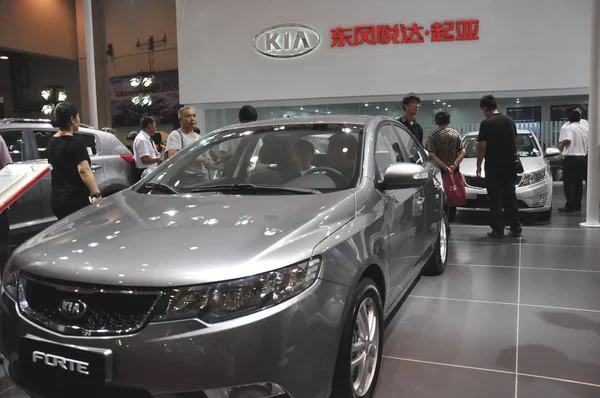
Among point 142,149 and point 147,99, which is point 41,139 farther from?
point 147,99

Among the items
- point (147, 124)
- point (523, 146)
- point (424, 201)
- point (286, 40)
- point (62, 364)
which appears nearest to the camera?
point (62, 364)

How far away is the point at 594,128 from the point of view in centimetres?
636

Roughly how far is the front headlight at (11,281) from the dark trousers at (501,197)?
16.6 feet

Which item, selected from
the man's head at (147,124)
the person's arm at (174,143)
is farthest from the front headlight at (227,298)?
the man's head at (147,124)

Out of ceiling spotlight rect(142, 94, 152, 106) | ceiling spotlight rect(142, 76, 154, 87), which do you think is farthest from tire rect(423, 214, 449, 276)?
ceiling spotlight rect(142, 76, 154, 87)

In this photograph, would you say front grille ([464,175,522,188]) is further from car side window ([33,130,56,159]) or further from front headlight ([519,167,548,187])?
car side window ([33,130,56,159])

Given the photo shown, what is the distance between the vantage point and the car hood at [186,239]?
65.9 inches

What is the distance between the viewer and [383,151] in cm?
293

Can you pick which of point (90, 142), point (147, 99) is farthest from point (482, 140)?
point (147, 99)

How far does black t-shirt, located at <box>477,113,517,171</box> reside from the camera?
→ 5.53 metres

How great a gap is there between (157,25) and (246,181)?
1631 cm

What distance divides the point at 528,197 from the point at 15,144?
238 inches

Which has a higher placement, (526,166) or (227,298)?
(526,166)

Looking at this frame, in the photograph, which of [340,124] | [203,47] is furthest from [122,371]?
[203,47]
